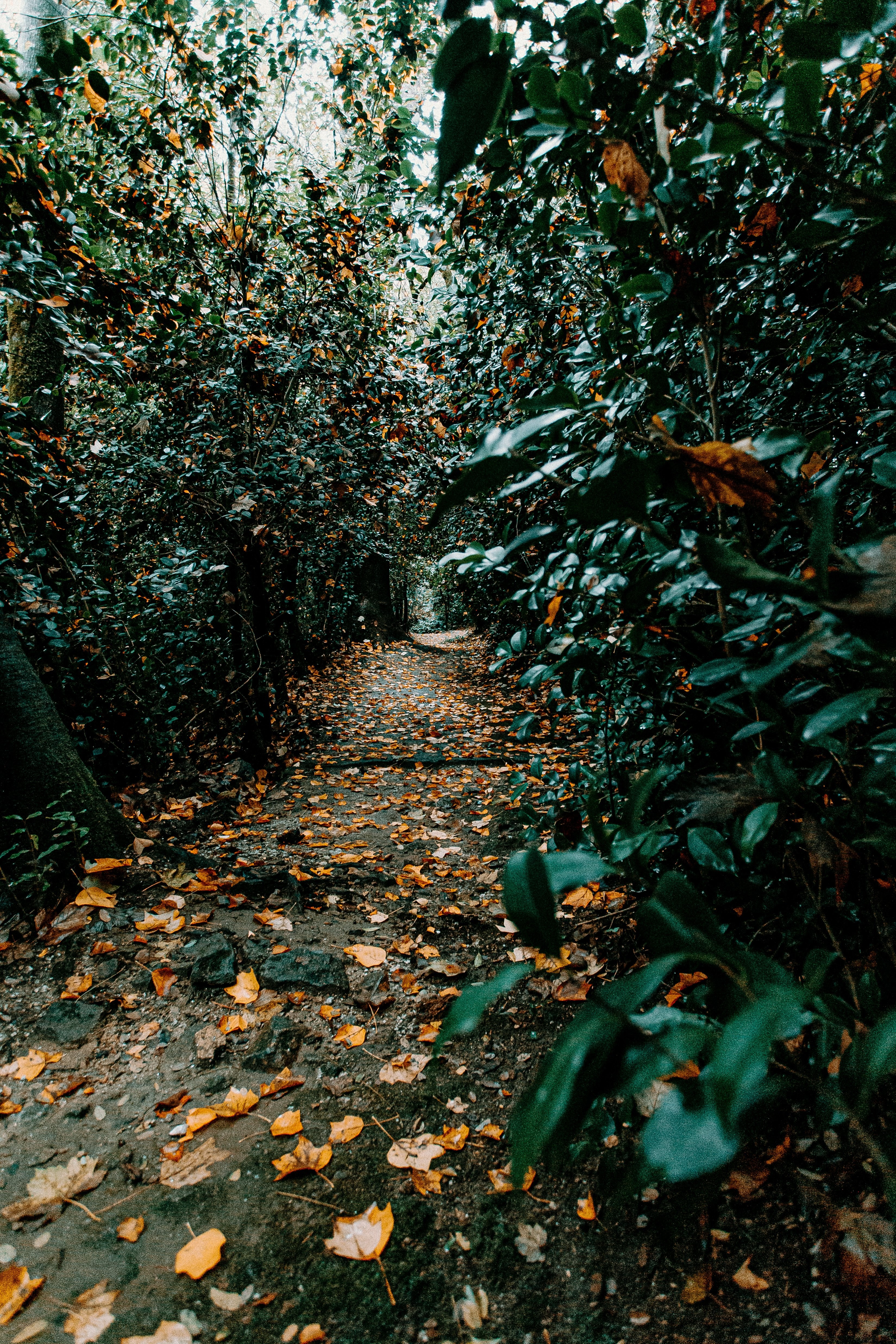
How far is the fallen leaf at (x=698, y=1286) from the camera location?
112 cm

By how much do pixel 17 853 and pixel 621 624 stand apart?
2317mm

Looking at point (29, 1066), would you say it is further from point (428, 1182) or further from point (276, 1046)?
point (428, 1182)

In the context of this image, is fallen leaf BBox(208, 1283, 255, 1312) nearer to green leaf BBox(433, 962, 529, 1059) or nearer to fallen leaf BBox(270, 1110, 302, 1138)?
fallen leaf BBox(270, 1110, 302, 1138)

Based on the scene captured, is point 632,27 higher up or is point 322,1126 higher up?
point 632,27

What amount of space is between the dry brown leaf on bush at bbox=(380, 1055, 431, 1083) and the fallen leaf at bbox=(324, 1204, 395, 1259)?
35 centimetres

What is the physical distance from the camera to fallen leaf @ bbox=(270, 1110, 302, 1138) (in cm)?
151

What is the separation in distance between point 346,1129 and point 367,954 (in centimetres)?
69

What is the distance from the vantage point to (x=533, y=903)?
0.48 meters

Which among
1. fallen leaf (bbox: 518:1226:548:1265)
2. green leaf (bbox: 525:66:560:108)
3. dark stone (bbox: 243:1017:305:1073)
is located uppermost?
green leaf (bbox: 525:66:560:108)

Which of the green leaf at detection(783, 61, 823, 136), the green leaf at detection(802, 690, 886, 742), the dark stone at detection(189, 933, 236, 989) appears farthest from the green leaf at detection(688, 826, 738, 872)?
the dark stone at detection(189, 933, 236, 989)

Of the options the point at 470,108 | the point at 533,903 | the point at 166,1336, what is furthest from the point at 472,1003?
the point at 166,1336

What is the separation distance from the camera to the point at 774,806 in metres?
0.87

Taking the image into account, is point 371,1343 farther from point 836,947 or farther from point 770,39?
point 770,39

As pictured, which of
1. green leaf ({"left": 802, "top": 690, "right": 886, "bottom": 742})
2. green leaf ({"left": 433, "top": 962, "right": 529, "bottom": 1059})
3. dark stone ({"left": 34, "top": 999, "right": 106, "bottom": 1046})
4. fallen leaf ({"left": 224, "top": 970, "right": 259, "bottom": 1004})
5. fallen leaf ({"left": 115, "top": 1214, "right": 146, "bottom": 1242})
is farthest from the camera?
fallen leaf ({"left": 224, "top": 970, "right": 259, "bottom": 1004})
